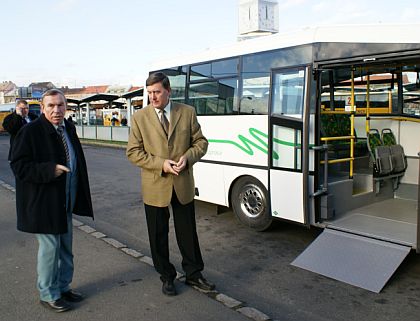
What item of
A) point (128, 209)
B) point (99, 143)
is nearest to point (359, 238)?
point (128, 209)

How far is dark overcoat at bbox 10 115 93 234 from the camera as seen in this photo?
11.7 ft

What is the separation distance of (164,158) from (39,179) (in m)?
1.11

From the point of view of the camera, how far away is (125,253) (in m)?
5.53

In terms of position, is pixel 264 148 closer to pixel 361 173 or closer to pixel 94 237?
pixel 361 173

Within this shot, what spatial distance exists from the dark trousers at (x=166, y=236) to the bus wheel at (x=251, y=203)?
2180mm

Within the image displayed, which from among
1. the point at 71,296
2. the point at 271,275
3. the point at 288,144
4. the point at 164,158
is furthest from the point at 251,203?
the point at 71,296

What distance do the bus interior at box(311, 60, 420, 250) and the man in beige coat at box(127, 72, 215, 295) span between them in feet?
6.84

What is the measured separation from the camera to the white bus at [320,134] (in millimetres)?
5020

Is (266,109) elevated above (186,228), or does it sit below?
above

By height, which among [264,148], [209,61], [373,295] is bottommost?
[373,295]

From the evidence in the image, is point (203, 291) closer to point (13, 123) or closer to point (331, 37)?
point (331, 37)

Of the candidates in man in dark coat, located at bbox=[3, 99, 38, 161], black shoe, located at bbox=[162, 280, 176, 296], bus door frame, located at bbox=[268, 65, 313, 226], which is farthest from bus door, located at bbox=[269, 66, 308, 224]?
man in dark coat, located at bbox=[3, 99, 38, 161]

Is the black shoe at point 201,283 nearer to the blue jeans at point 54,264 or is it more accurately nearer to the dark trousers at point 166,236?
the dark trousers at point 166,236

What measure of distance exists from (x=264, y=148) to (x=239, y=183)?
894 mm
